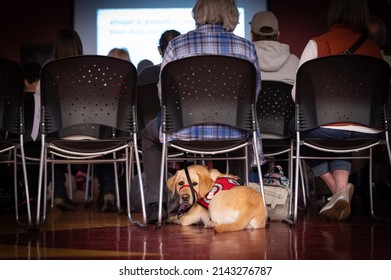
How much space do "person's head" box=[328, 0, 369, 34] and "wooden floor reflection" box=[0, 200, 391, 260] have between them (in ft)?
3.56

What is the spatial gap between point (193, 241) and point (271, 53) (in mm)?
2143

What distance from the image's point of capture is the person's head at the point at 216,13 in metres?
3.77

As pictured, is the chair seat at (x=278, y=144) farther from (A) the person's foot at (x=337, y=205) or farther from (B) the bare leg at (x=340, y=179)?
(A) the person's foot at (x=337, y=205)

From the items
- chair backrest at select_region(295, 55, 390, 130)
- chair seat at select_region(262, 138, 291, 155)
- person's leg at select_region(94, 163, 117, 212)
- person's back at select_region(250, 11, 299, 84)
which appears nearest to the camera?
chair backrest at select_region(295, 55, 390, 130)

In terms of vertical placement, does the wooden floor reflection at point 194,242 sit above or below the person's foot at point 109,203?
above

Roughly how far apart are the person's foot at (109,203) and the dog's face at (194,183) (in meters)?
1.46

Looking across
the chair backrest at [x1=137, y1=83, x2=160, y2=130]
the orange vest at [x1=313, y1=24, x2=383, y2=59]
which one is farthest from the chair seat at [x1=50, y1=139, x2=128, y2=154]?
the orange vest at [x1=313, y1=24, x2=383, y2=59]

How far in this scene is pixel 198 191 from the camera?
351 cm

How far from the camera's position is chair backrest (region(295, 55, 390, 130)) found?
3701 mm

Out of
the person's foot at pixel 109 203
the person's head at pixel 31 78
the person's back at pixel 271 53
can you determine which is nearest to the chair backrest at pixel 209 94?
the person's back at pixel 271 53

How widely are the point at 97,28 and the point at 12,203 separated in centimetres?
593

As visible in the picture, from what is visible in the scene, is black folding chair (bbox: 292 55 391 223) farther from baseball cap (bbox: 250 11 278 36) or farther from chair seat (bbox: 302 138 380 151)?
baseball cap (bbox: 250 11 278 36)

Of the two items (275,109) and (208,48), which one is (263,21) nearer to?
(275,109)
